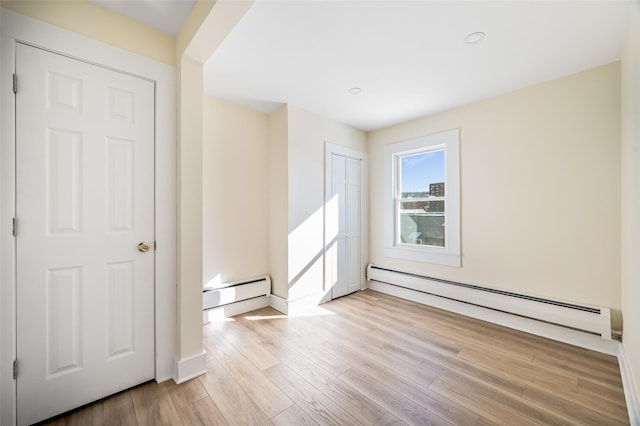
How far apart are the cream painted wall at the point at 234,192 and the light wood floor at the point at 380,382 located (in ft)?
2.44

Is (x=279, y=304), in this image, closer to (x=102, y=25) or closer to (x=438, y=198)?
(x=438, y=198)

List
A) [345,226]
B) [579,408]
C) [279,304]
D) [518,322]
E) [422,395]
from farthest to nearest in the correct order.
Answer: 1. [345,226]
2. [279,304]
3. [518,322]
4. [422,395]
5. [579,408]

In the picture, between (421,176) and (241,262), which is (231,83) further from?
(421,176)

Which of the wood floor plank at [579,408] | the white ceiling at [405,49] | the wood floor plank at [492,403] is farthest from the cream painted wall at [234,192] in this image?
the wood floor plank at [579,408]

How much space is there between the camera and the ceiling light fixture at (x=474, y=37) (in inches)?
73.4

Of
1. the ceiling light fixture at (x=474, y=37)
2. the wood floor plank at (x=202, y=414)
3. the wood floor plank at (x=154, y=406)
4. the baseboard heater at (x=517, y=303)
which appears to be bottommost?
the wood floor plank at (x=202, y=414)

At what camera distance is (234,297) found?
9.69ft

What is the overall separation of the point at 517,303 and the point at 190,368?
3176 millimetres

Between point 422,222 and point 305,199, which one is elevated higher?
point 305,199

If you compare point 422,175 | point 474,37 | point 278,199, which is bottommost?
point 278,199

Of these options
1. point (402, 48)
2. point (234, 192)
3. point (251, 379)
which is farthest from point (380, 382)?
point (402, 48)

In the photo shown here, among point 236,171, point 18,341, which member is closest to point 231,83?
point 236,171

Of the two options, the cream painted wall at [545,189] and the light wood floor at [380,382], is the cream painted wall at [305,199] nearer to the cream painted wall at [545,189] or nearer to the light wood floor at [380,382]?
the light wood floor at [380,382]

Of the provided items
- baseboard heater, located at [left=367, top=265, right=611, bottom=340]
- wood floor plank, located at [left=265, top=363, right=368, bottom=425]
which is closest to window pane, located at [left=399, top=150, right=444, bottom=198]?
baseboard heater, located at [left=367, top=265, right=611, bottom=340]
